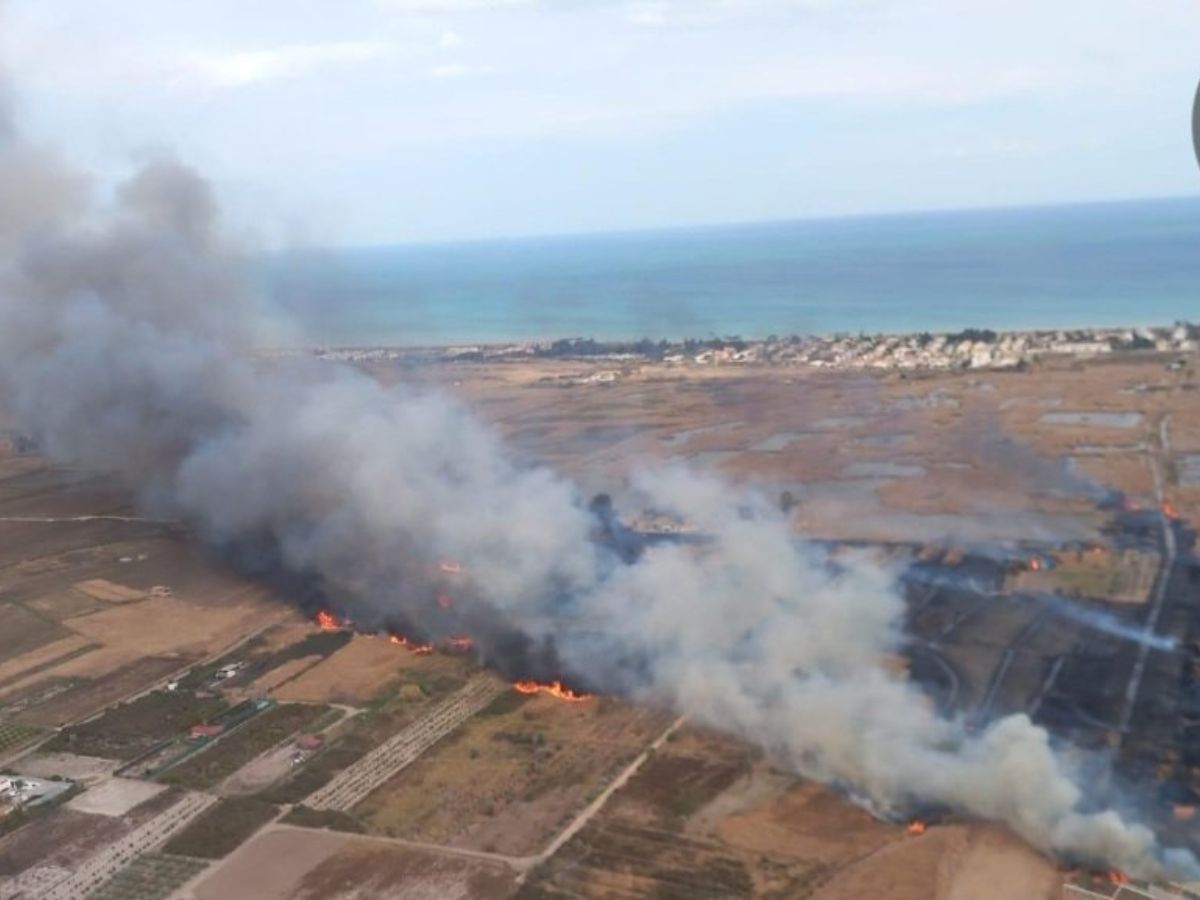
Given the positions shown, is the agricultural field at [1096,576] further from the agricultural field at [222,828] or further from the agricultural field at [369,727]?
the agricultural field at [222,828]

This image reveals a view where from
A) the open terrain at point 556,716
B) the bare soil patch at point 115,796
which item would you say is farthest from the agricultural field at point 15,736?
the bare soil patch at point 115,796

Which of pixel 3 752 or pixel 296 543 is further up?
pixel 296 543

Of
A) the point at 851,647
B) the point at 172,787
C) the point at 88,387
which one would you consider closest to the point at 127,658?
the point at 172,787

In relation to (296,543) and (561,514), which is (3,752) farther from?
(561,514)

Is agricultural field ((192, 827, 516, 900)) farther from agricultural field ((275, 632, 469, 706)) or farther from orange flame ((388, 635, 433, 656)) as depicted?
orange flame ((388, 635, 433, 656))

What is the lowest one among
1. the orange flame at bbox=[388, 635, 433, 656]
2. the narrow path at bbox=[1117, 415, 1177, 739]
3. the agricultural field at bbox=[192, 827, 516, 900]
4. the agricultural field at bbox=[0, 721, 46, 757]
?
the agricultural field at bbox=[0, 721, 46, 757]

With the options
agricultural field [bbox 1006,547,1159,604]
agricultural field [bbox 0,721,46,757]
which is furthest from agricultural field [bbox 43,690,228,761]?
agricultural field [bbox 1006,547,1159,604]
